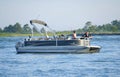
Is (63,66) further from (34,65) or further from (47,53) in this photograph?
(47,53)

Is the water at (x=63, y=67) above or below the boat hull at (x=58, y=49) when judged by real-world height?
below

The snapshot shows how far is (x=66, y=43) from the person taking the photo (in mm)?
66250

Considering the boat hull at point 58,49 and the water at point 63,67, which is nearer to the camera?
the water at point 63,67

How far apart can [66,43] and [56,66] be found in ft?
52.1

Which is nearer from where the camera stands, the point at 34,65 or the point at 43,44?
the point at 34,65

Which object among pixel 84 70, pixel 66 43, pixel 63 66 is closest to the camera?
pixel 84 70

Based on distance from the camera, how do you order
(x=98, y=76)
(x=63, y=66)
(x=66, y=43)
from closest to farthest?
(x=98, y=76), (x=63, y=66), (x=66, y=43)

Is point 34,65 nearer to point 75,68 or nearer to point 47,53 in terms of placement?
point 75,68

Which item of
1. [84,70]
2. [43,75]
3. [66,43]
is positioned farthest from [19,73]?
[66,43]

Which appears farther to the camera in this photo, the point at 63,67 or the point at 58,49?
the point at 58,49

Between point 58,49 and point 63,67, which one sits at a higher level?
point 58,49

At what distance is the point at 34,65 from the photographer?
52031 millimetres

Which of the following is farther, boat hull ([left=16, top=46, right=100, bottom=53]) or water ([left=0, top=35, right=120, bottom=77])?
boat hull ([left=16, top=46, right=100, bottom=53])

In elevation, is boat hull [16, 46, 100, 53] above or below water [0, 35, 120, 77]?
above
